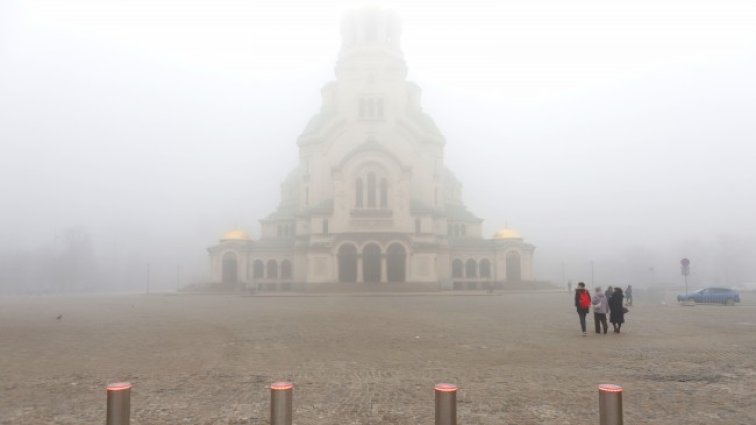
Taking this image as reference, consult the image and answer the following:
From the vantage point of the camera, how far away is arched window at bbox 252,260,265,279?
63.0 metres

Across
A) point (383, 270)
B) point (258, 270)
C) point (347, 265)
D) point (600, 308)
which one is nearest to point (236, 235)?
point (258, 270)

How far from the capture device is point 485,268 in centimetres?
6281

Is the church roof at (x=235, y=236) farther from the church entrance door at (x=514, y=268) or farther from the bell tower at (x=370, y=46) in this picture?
the church entrance door at (x=514, y=268)

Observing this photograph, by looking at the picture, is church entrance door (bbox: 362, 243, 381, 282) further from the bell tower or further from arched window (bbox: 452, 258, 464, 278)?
the bell tower

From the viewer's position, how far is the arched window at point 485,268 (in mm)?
62616

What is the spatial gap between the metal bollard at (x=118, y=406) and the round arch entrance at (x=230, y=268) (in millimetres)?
59708

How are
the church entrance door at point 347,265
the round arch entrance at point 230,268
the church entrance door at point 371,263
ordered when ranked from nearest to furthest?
the church entrance door at point 371,263
the church entrance door at point 347,265
the round arch entrance at point 230,268

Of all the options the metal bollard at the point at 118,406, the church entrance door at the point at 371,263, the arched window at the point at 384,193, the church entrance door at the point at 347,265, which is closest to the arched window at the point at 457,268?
the church entrance door at the point at 371,263

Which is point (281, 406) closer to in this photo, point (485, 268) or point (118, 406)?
point (118, 406)

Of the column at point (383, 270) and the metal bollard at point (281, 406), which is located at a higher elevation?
the column at point (383, 270)

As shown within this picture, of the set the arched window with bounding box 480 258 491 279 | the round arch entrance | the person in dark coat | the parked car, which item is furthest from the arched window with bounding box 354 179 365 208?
the person in dark coat

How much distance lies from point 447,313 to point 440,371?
15429mm

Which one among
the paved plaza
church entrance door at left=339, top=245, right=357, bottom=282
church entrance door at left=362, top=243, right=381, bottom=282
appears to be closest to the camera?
the paved plaza

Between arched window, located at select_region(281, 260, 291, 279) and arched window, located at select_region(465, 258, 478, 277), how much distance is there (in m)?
19.5
